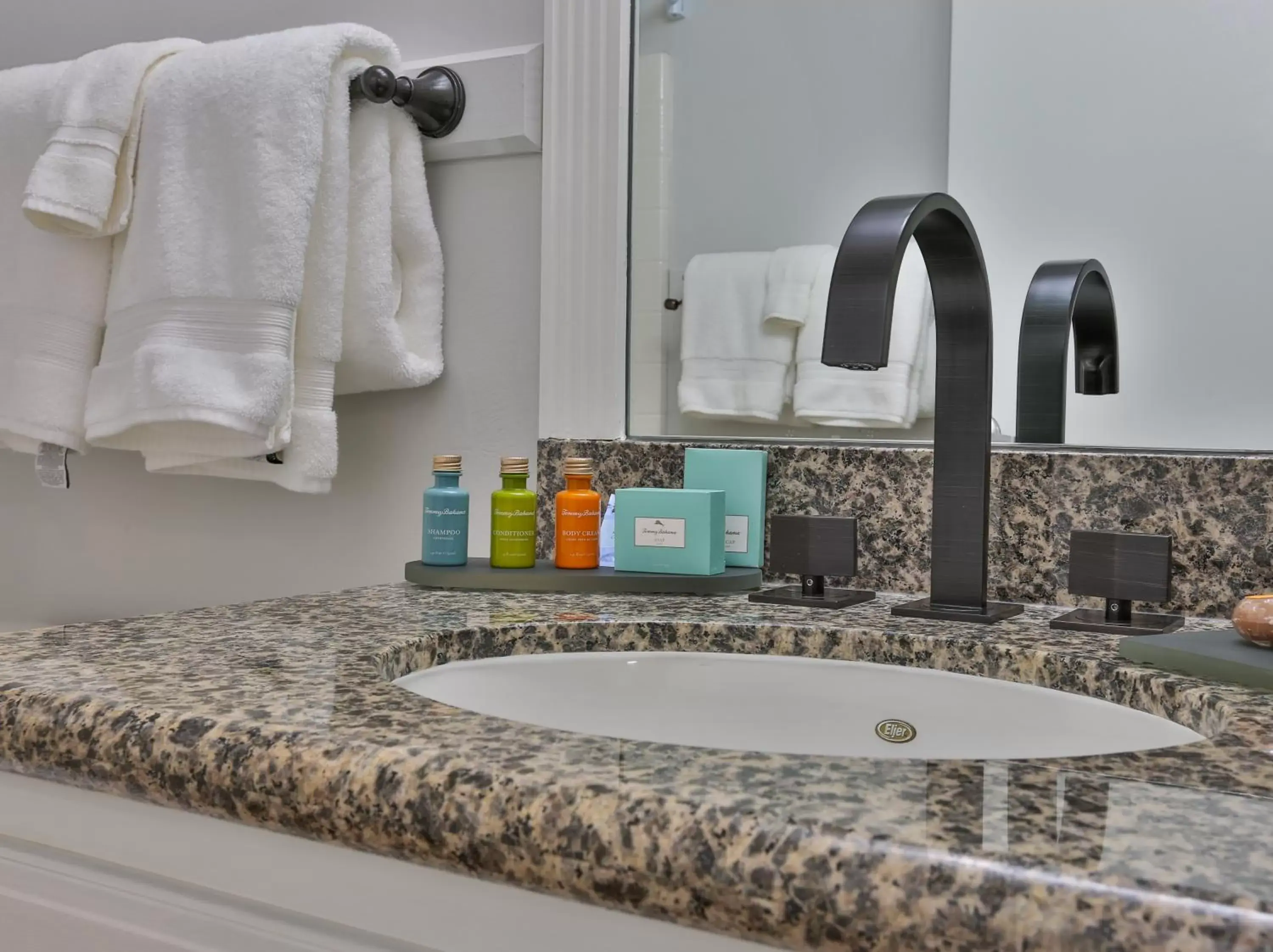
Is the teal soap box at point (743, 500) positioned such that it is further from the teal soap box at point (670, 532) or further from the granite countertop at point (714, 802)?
the granite countertop at point (714, 802)

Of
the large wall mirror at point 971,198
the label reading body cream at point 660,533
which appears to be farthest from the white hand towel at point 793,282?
the label reading body cream at point 660,533

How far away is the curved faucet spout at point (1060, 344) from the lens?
3.10 ft

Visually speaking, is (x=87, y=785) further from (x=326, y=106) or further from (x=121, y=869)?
(x=326, y=106)

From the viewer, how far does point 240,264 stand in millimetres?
1137

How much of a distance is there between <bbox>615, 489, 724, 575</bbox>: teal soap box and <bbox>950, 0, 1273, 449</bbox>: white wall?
260mm

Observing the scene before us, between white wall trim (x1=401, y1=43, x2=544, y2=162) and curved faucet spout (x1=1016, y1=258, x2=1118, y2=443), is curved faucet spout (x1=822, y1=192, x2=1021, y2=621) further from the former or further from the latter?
white wall trim (x1=401, y1=43, x2=544, y2=162)

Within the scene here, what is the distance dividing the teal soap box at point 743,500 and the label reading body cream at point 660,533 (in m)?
0.06

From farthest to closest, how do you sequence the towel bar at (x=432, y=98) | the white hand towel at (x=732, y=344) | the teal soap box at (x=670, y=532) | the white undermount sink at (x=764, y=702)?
the towel bar at (x=432, y=98) < the white hand towel at (x=732, y=344) < the teal soap box at (x=670, y=532) < the white undermount sink at (x=764, y=702)

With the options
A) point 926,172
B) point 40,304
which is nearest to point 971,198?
point 926,172

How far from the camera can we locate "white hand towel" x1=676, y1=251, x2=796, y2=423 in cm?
110

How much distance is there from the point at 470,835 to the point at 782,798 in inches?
4.6

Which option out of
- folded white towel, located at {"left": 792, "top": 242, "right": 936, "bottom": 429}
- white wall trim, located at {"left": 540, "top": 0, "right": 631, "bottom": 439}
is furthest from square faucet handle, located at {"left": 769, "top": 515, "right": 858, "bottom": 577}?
white wall trim, located at {"left": 540, "top": 0, "right": 631, "bottom": 439}

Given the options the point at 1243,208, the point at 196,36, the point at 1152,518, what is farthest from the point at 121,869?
the point at 196,36

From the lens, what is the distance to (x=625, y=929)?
1.41 feet
